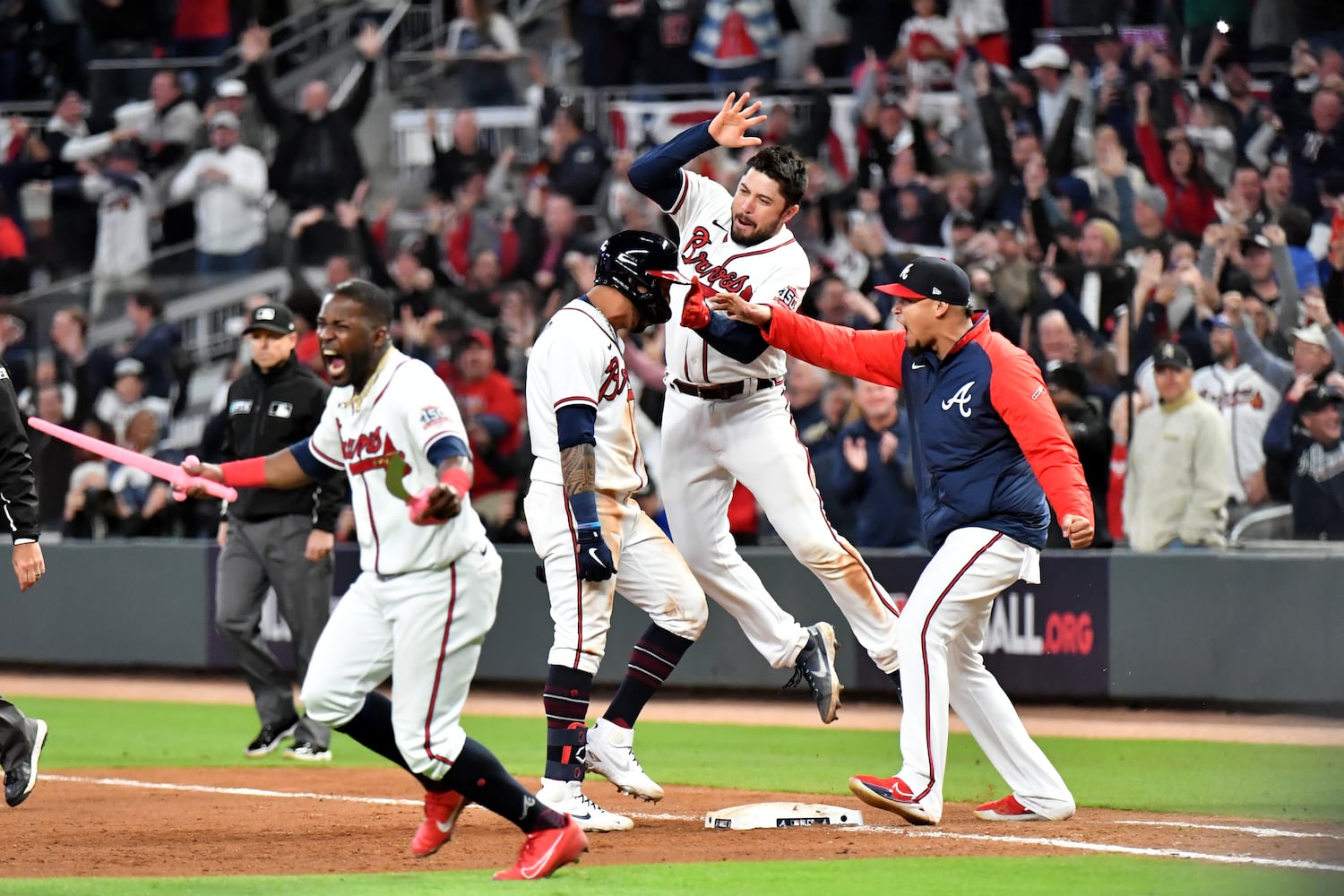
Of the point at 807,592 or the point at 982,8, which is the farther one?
the point at 982,8

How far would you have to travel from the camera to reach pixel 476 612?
241 inches

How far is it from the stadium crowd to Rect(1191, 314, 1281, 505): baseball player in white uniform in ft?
0.07

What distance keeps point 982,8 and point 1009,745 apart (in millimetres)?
10453

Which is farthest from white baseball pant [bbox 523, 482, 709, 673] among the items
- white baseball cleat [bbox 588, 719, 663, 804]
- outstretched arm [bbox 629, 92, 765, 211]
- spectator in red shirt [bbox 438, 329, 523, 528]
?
spectator in red shirt [bbox 438, 329, 523, 528]

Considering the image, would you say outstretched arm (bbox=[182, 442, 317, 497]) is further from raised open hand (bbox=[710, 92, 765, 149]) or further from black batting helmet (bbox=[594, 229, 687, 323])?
raised open hand (bbox=[710, 92, 765, 149])

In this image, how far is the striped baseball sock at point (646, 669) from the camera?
779 cm

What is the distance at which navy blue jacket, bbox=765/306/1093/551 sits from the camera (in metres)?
→ 6.88

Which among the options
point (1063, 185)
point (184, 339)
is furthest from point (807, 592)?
point (184, 339)

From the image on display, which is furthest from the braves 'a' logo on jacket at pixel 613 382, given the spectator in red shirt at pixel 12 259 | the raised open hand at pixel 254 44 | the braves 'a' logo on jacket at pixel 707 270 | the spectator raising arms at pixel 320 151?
the spectator in red shirt at pixel 12 259

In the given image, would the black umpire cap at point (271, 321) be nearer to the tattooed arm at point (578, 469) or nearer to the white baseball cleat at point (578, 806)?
the tattooed arm at point (578, 469)

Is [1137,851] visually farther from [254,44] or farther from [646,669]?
[254,44]

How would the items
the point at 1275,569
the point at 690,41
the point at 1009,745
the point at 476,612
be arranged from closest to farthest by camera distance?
1. the point at 476,612
2. the point at 1009,745
3. the point at 1275,569
4. the point at 690,41

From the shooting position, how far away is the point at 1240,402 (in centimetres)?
1209

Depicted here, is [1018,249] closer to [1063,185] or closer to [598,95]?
[1063,185]
